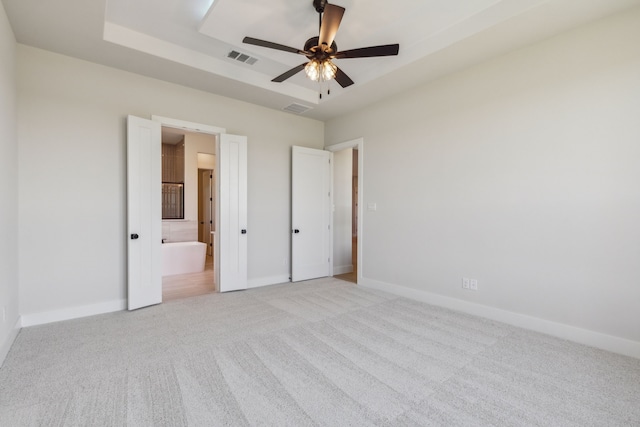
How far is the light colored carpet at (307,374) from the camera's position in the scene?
1.76 metres

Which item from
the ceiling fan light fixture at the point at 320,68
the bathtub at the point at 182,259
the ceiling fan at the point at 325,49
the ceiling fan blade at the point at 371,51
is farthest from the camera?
the bathtub at the point at 182,259

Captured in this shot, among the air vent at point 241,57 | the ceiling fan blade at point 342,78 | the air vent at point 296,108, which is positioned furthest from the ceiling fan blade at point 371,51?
the air vent at point 296,108

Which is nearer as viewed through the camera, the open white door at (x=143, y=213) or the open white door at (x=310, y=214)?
the open white door at (x=143, y=213)

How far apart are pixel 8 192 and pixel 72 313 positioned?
57.9 inches

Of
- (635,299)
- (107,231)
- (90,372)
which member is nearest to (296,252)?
(107,231)

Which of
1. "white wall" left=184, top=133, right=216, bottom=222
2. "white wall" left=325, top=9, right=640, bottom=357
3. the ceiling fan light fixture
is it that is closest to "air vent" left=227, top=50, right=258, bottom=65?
the ceiling fan light fixture

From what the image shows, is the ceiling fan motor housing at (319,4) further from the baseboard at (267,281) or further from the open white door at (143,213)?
the baseboard at (267,281)

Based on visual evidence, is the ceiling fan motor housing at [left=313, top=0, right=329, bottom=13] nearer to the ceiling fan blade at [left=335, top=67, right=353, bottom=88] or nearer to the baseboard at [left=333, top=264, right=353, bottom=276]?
the ceiling fan blade at [left=335, top=67, right=353, bottom=88]

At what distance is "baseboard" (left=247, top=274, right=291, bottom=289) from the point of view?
4.71 m

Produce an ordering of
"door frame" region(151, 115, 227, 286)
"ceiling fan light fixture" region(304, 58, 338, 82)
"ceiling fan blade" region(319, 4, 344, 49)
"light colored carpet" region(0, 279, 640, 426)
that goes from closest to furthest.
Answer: "light colored carpet" region(0, 279, 640, 426), "ceiling fan blade" region(319, 4, 344, 49), "ceiling fan light fixture" region(304, 58, 338, 82), "door frame" region(151, 115, 227, 286)

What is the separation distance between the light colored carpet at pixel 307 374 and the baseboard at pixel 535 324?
0.12 m

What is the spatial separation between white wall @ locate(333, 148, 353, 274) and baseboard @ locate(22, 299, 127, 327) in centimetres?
348

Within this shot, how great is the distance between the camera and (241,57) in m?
3.60

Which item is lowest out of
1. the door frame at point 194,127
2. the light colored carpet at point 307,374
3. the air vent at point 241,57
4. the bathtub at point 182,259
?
the light colored carpet at point 307,374
